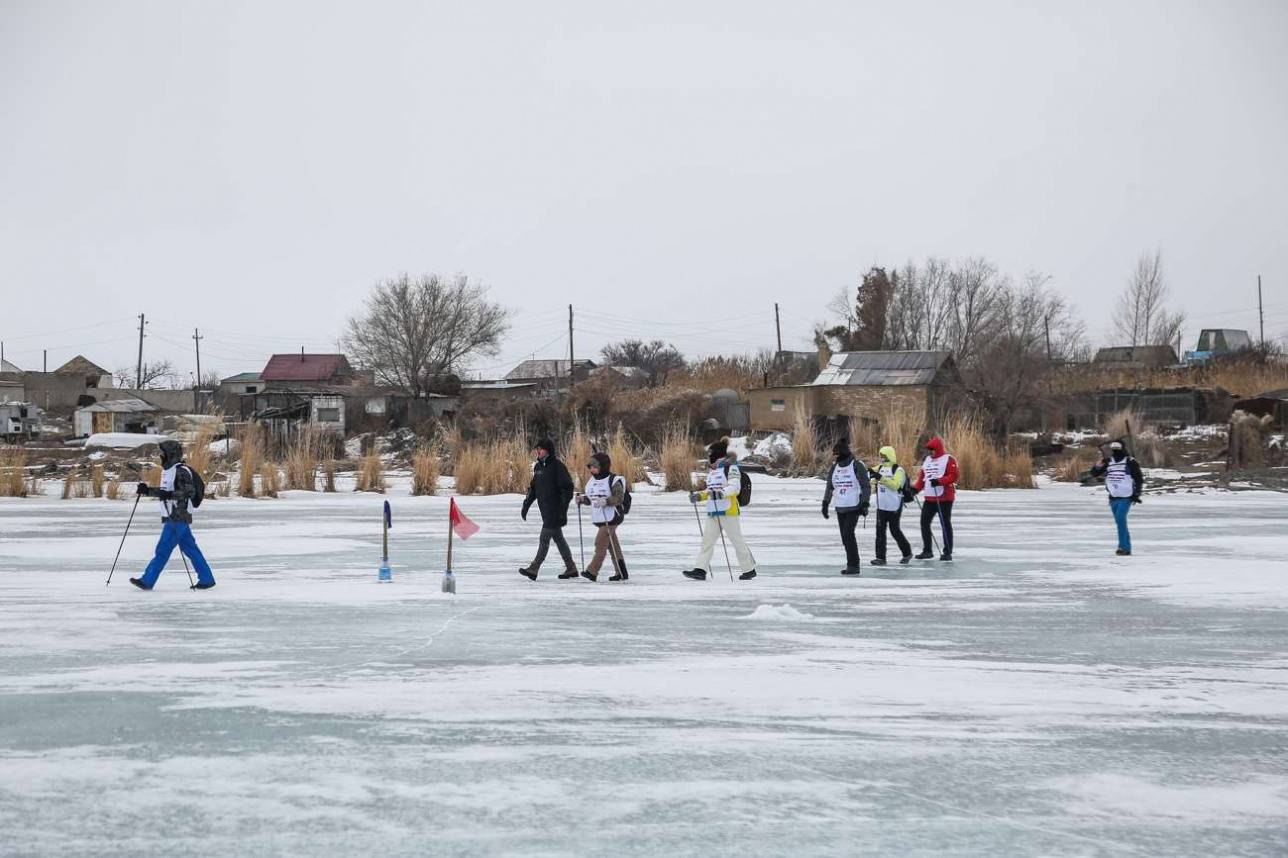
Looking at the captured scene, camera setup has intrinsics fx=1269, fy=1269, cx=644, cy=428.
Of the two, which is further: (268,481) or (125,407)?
(125,407)

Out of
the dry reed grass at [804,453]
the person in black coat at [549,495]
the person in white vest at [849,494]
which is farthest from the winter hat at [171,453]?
the dry reed grass at [804,453]

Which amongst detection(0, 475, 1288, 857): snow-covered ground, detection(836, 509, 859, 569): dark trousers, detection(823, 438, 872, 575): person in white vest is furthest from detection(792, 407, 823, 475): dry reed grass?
detection(836, 509, 859, 569): dark trousers

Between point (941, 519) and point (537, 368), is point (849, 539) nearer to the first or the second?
point (941, 519)

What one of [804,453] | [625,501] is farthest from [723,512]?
[804,453]

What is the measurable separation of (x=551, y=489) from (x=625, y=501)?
0.81m

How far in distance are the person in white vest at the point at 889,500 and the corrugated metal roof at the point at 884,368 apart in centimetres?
3836

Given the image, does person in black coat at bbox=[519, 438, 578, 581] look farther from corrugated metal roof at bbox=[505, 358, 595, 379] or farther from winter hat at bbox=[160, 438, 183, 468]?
corrugated metal roof at bbox=[505, 358, 595, 379]

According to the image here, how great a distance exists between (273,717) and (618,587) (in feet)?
20.7

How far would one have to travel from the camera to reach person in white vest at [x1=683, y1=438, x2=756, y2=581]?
1325 centimetres

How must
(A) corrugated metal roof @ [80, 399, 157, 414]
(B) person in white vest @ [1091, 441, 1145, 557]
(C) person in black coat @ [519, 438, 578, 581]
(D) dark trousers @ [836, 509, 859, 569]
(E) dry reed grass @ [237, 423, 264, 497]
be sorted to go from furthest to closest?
(A) corrugated metal roof @ [80, 399, 157, 414] < (E) dry reed grass @ [237, 423, 264, 497] < (B) person in white vest @ [1091, 441, 1145, 557] < (D) dark trousers @ [836, 509, 859, 569] < (C) person in black coat @ [519, 438, 578, 581]

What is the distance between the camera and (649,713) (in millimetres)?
7062

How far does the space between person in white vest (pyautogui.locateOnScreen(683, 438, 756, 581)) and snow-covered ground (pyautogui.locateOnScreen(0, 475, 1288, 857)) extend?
1.10ft

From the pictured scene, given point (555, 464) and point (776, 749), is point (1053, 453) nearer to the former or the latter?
point (555, 464)

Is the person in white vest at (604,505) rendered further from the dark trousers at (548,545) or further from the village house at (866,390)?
the village house at (866,390)
